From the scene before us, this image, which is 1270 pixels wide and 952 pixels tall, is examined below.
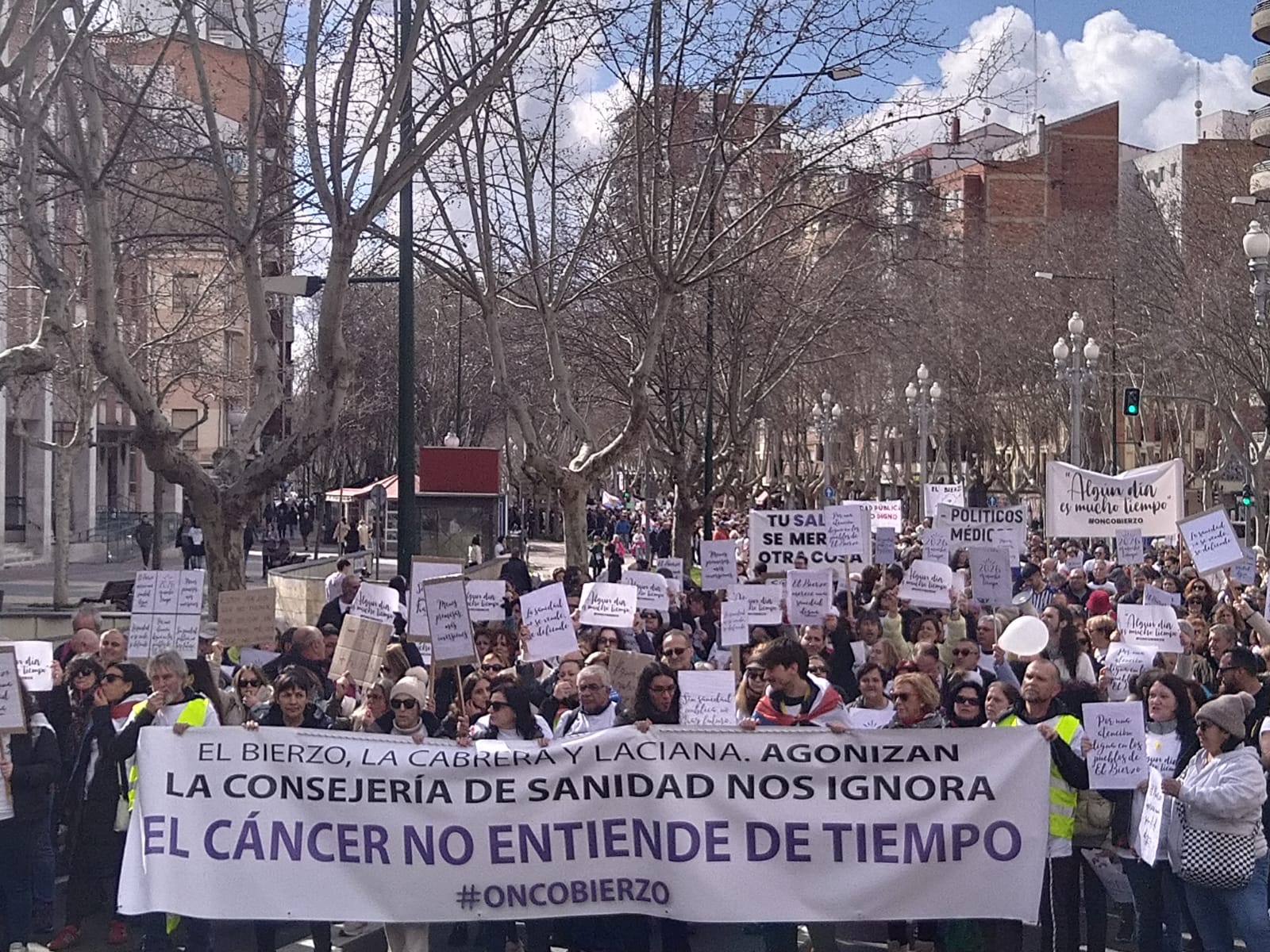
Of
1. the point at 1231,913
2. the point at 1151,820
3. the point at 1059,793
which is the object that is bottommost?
the point at 1231,913

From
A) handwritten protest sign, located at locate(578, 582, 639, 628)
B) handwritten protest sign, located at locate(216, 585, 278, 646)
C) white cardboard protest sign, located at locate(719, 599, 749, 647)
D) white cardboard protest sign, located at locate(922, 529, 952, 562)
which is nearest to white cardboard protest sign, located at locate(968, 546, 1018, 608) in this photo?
white cardboard protest sign, located at locate(922, 529, 952, 562)

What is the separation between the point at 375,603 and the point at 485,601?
35.0 inches

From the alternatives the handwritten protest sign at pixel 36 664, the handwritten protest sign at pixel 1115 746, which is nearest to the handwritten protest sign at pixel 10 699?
the handwritten protest sign at pixel 36 664

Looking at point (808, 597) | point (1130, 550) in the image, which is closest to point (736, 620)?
point (808, 597)

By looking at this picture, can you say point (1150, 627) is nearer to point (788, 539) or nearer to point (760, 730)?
point (760, 730)

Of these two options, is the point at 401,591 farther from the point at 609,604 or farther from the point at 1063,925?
the point at 1063,925

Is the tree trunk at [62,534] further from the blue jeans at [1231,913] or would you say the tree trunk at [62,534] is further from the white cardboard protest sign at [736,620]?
the blue jeans at [1231,913]

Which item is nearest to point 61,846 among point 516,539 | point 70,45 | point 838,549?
point 70,45

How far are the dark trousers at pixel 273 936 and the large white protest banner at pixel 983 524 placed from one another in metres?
10.7

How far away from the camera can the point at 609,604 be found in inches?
478

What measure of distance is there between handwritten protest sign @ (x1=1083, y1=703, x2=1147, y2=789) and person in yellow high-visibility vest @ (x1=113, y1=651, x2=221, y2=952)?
3855 millimetres

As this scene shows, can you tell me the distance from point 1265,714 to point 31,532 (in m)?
36.2

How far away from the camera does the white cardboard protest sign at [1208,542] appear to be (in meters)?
12.5

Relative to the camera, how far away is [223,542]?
13047 mm
